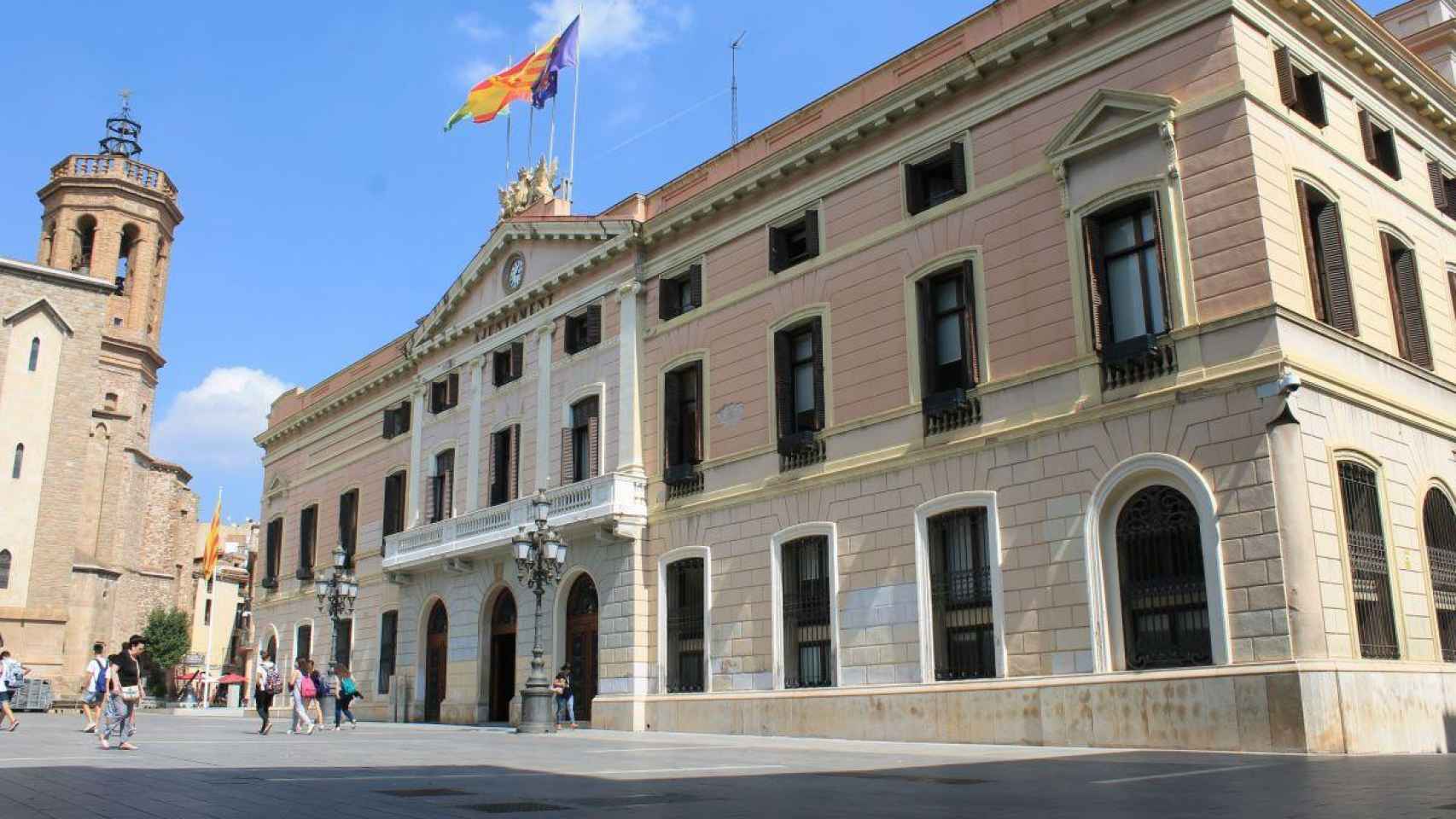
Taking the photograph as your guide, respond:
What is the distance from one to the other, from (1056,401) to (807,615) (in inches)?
262

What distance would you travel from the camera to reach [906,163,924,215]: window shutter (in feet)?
71.2

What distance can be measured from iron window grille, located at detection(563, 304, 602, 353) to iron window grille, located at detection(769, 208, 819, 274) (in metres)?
5.84

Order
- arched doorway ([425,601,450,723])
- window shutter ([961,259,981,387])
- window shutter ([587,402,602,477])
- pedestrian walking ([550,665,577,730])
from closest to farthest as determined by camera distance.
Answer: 1. window shutter ([961,259,981,387])
2. pedestrian walking ([550,665,577,730])
3. window shutter ([587,402,602,477])
4. arched doorway ([425,601,450,723])

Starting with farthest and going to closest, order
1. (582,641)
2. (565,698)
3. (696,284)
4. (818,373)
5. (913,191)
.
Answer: (582,641), (565,698), (696,284), (818,373), (913,191)

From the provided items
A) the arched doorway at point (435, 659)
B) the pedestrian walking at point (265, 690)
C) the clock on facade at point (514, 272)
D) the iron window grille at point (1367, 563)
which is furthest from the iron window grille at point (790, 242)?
the arched doorway at point (435, 659)

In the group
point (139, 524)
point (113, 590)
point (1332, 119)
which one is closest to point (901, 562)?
point (1332, 119)

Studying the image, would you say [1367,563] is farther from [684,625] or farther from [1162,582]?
[684,625]

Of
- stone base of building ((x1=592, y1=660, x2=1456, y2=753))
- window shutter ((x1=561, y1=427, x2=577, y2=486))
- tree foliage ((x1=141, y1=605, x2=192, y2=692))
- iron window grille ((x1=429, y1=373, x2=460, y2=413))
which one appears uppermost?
iron window grille ((x1=429, y1=373, x2=460, y2=413))

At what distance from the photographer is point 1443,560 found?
18.7 meters

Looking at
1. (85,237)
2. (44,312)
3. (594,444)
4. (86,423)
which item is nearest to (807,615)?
(594,444)

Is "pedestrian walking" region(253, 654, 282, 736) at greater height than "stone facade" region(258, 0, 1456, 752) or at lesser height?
lesser

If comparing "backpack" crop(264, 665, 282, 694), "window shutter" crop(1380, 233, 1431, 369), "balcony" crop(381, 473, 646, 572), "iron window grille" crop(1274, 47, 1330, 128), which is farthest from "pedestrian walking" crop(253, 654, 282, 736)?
"window shutter" crop(1380, 233, 1431, 369)

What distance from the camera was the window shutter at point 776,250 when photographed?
24469 millimetres

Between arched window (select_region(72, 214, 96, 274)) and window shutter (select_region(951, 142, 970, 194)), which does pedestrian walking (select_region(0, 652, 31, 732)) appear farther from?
arched window (select_region(72, 214, 96, 274))
